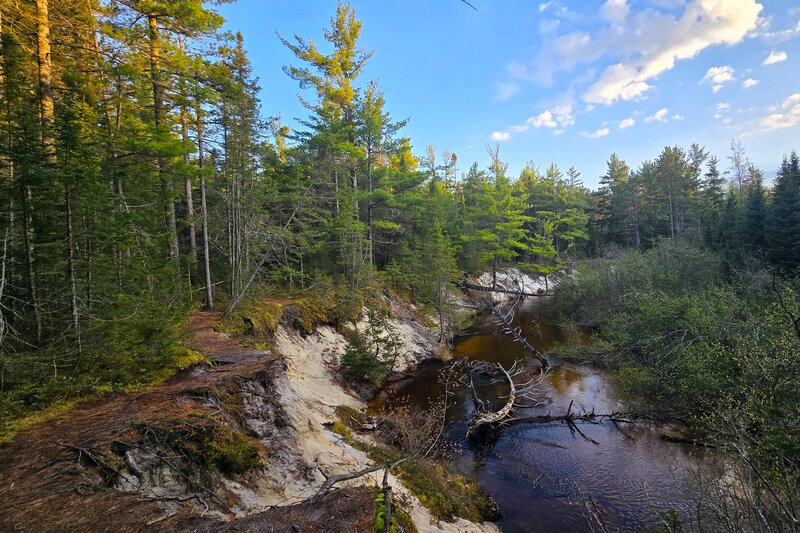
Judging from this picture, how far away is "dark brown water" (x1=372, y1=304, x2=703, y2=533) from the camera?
7590 millimetres

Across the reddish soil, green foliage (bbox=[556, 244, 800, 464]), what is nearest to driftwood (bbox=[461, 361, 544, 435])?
green foliage (bbox=[556, 244, 800, 464])

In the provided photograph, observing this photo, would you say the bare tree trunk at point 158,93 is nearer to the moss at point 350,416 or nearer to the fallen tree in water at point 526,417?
the moss at point 350,416

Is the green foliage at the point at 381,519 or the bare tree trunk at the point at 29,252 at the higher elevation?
the bare tree trunk at the point at 29,252

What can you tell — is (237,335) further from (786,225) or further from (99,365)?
(786,225)

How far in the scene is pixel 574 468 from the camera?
9133 mm

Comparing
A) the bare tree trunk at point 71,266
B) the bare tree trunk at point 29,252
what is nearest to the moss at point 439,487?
the bare tree trunk at point 71,266

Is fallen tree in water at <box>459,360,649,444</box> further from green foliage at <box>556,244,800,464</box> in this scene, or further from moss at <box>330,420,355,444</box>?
moss at <box>330,420,355,444</box>

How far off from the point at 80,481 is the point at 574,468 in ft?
33.8

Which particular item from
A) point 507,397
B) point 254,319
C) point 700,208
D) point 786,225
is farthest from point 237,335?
point 700,208

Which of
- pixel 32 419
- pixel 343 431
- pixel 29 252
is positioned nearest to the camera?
pixel 32 419

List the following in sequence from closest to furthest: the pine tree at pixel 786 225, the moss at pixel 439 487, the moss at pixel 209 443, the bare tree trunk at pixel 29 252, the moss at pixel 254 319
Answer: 1. the moss at pixel 209 443
2. the bare tree trunk at pixel 29 252
3. the moss at pixel 439 487
4. the moss at pixel 254 319
5. the pine tree at pixel 786 225

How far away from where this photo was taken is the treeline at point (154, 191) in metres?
5.52

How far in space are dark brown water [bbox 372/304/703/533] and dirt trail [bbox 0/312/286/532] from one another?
704 centimetres

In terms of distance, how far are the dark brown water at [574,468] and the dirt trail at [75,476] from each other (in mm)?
7036
